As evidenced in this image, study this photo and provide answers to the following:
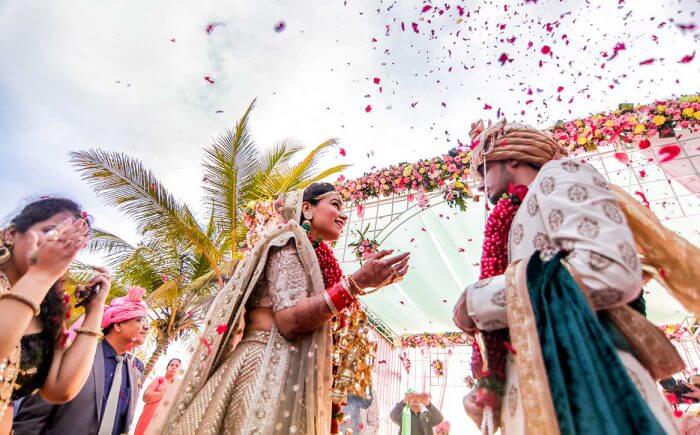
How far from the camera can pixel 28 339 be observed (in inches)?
60.9

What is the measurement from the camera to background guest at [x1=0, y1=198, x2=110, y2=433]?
1.27 metres

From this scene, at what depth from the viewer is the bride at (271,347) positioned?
167 cm

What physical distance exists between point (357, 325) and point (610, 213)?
4.97 feet

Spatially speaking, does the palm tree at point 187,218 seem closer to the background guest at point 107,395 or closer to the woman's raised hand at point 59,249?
the background guest at point 107,395

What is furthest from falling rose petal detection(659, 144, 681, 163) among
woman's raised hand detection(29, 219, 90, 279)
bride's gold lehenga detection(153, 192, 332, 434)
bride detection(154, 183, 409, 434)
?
woman's raised hand detection(29, 219, 90, 279)

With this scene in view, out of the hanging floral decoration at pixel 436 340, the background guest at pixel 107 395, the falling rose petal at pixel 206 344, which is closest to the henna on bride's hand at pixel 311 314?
the falling rose petal at pixel 206 344

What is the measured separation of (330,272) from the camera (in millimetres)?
2264

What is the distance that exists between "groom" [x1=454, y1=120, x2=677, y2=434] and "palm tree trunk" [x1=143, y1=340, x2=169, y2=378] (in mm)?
8465

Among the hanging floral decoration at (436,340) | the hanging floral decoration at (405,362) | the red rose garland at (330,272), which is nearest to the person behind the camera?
the red rose garland at (330,272)

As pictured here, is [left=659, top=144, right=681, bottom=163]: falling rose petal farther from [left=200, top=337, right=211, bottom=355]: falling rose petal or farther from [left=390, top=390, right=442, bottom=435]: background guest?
[left=390, top=390, right=442, bottom=435]: background guest

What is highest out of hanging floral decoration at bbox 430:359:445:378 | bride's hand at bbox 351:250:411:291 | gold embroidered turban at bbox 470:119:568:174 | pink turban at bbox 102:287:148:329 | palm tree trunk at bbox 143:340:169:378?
hanging floral decoration at bbox 430:359:445:378

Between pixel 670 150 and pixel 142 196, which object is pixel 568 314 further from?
pixel 142 196

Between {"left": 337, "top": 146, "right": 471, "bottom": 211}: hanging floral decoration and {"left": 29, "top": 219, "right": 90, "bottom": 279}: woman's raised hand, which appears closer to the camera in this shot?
{"left": 29, "top": 219, "right": 90, "bottom": 279}: woman's raised hand

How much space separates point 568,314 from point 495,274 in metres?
0.50
